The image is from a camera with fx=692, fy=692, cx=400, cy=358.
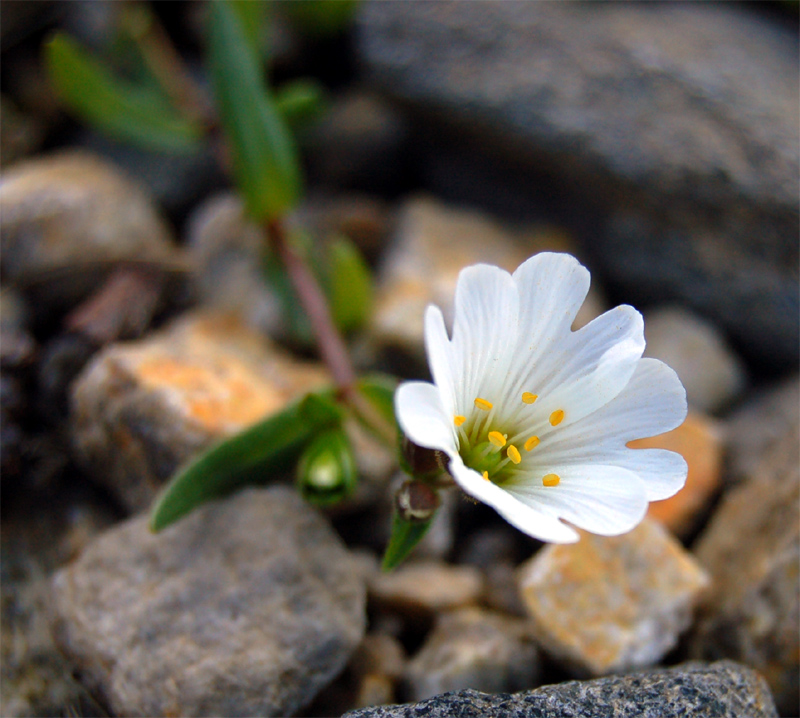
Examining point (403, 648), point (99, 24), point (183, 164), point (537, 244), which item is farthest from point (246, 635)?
point (99, 24)

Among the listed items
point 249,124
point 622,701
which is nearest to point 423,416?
point 622,701

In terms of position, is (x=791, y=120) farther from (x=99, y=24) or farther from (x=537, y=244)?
(x=99, y=24)

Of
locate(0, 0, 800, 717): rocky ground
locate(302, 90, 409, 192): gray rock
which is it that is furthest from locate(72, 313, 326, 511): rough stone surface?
locate(302, 90, 409, 192): gray rock

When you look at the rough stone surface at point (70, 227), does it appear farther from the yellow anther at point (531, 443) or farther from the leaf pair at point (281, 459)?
the yellow anther at point (531, 443)

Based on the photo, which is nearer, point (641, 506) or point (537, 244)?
point (641, 506)

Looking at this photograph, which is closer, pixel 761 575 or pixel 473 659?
pixel 473 659

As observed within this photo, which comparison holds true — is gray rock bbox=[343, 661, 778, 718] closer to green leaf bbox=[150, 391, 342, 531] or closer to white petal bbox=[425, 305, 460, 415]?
white petal bbox=[425, 305, 460, 415]

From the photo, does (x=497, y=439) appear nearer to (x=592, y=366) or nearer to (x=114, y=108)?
(x=592, y=366)
